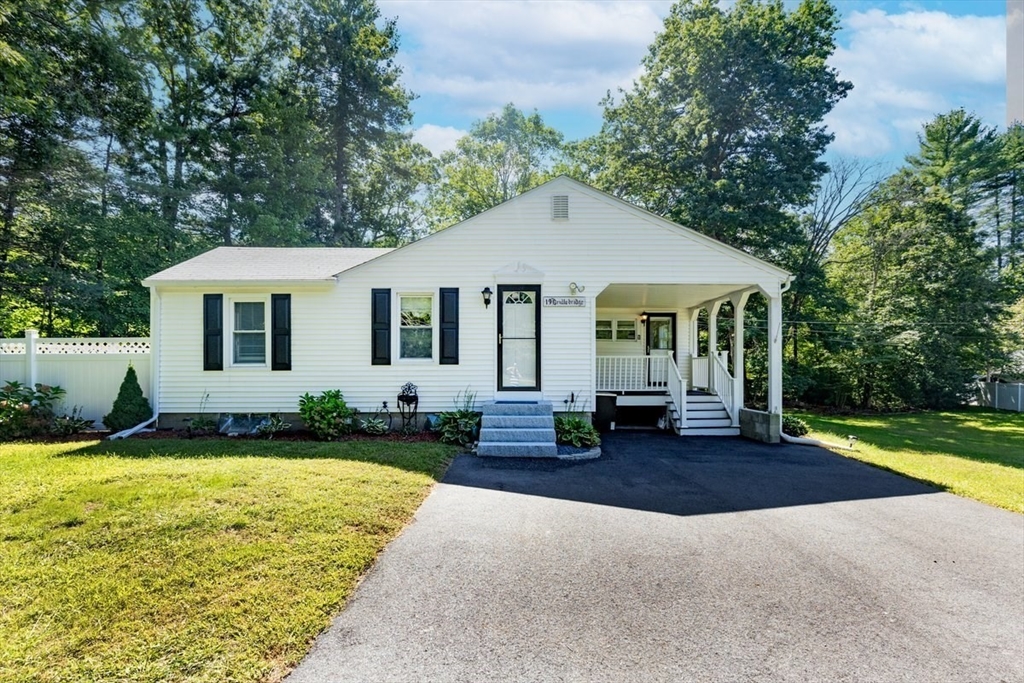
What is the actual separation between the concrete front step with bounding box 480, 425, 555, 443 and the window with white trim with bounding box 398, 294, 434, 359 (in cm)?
220

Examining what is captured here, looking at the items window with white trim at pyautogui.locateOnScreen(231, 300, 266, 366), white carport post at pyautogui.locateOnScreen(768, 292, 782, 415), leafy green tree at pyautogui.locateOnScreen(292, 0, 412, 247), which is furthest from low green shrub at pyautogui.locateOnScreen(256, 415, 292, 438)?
leafy green tree at pyautogui.locateOnScreen(292, 0, 412, 247)

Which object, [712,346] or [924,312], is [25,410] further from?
[924,312]

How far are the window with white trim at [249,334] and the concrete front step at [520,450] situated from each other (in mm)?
5080

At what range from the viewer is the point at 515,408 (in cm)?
873

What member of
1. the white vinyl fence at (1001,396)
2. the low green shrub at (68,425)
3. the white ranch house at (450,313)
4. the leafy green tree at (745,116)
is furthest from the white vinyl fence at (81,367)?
the white vinyl fence at (1001,396)

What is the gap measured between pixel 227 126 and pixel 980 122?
1302 inches

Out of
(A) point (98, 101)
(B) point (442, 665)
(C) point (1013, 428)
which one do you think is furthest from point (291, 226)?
(C) point (1013, 428)

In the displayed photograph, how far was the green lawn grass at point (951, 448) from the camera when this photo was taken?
643 centimetres

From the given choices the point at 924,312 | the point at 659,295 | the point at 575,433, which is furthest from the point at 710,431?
the point at 924,312

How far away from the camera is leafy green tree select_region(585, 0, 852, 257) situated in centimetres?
1722

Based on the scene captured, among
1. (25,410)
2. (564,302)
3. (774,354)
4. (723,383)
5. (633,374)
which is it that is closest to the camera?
(25,410)

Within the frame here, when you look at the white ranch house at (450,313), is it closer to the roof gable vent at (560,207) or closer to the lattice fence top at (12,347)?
the roof gable vent at (560,207)

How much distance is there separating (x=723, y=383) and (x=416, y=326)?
7.09m

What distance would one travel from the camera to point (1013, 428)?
1414 centimetres
